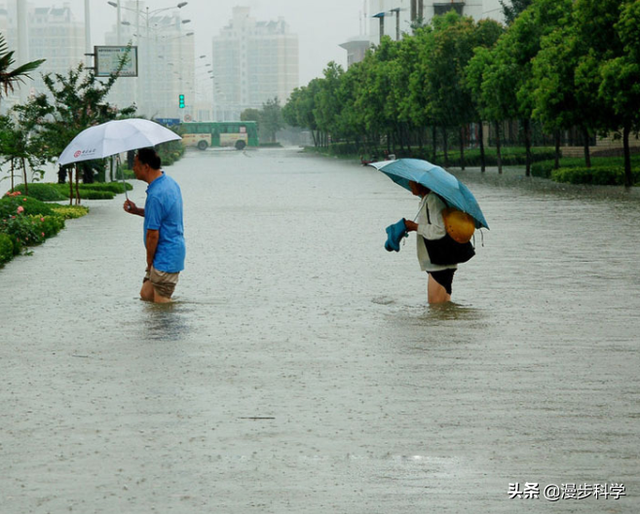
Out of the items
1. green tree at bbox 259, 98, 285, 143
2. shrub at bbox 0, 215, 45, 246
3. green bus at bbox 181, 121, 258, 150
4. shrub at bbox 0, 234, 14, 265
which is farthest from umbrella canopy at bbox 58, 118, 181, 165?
green tree at bbox 259, 98, 285, 143

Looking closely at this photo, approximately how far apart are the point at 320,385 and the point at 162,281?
4.12 metres

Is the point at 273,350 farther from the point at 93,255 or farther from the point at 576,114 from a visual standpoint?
the point at 576,114

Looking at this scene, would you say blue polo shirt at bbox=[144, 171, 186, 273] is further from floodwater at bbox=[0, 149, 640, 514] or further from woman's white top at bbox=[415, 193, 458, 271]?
woman's white top at bbox=[415, 193, 458, 271]

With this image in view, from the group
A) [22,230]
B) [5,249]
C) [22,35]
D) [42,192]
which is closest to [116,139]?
[5,249]

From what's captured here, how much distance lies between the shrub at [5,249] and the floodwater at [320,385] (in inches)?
10.0

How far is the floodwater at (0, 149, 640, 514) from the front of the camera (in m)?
5.75

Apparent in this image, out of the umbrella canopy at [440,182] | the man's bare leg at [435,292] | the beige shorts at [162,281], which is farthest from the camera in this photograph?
the man's bare leg at [435,292]

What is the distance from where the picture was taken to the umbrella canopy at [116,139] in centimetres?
1227

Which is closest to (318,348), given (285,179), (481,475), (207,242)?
(481,475)

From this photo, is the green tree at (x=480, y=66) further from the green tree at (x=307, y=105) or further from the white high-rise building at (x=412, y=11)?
the green tree at (x=307, y=105)

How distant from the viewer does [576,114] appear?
3747 cm

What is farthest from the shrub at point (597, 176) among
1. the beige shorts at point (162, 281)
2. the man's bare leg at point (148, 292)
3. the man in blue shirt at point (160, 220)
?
the man in blue shirt at point (160, 220)

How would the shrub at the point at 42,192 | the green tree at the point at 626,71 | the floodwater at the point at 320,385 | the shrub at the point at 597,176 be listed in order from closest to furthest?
the floodwater at the point at 320,385
the shrub at the point at 42,192
the green tree at the point at 626,71
the shrub at the point at 597,176

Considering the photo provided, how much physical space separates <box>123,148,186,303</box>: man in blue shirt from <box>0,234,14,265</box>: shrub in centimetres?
487
